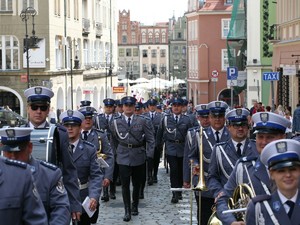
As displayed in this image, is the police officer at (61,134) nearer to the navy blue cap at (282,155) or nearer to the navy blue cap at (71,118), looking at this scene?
the navy blue cap at (71,118)

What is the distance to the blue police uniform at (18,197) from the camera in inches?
198

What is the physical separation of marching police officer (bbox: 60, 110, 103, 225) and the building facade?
3399 cm

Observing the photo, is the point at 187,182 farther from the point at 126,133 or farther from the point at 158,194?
the point at 158,194

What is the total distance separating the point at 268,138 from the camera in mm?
6914

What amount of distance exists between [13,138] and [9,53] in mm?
47029

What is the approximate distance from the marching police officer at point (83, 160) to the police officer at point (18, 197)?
180 inches

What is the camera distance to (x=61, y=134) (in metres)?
7.95

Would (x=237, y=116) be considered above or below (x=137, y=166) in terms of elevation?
above

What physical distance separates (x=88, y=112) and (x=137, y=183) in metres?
2.05

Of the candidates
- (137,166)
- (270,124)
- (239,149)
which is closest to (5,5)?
(137,166)

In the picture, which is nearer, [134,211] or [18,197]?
[18,197]

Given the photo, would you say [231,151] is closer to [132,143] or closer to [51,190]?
[51,190]

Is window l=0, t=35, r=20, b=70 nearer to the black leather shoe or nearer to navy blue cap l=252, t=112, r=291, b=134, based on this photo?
the black leather shoe

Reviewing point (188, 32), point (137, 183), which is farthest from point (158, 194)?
point (188, 32)
